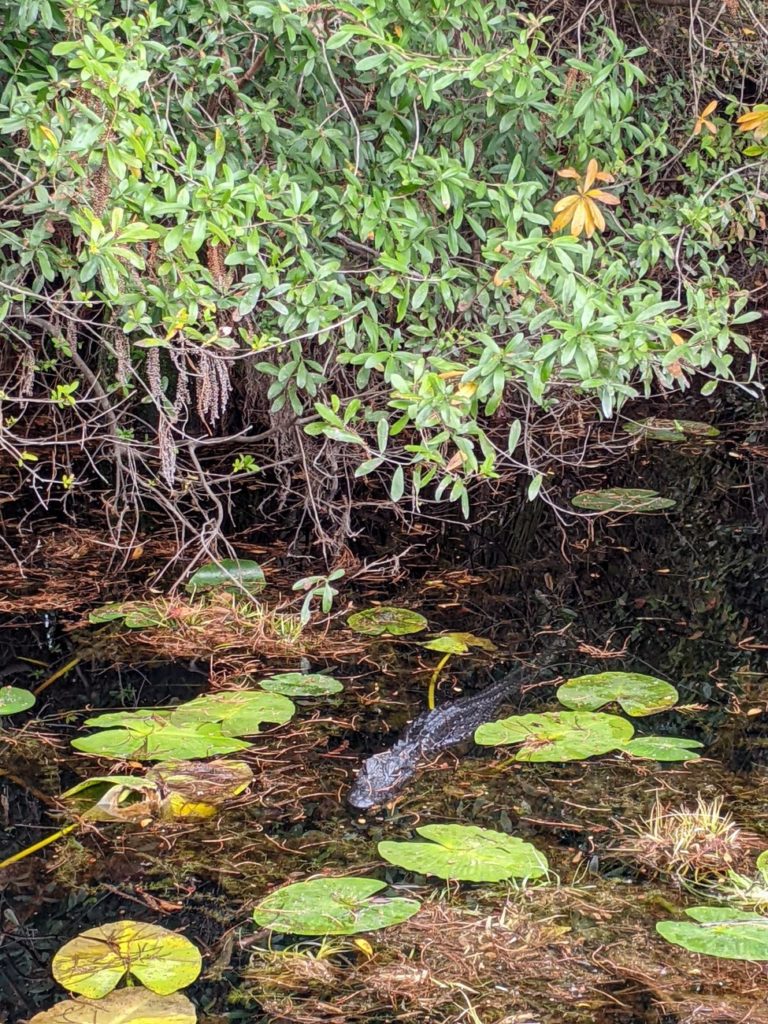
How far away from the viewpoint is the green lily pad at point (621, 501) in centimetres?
464

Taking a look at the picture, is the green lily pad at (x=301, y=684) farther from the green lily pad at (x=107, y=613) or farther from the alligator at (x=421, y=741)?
the green lily pad at (x=107, y=613)

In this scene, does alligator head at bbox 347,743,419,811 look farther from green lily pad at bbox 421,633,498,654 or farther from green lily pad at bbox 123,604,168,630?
green lily pad at bbox 123,604,168,630

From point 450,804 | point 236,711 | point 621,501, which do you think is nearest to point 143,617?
point 236,711

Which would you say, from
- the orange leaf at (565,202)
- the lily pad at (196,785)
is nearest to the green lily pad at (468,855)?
the lily pad at (196,785)

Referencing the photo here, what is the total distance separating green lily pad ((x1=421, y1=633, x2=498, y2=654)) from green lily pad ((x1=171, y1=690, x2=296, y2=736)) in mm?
574

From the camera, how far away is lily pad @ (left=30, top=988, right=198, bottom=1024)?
1925 millimetres

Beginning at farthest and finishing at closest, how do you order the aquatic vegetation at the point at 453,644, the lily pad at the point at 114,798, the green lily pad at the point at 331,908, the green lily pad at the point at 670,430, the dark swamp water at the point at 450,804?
the green lily pad at the point at 670,430
the aquatic vegetation at the point at 453,644
the lily pad at the point at 114,798
the green lily pad at the point at 331,908
the dark swamp water at the point at 450,804

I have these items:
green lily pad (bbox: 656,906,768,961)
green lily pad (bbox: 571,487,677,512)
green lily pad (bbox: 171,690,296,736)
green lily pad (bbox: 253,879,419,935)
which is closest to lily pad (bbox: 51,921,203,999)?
green lily pad (bbox: 253,879,419,935)

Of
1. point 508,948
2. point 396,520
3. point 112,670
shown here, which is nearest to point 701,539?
point 396,520

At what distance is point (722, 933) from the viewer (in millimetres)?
2105

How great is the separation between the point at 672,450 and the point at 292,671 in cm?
288

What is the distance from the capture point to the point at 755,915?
7.14ft

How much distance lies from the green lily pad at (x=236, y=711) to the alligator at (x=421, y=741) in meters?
0.31

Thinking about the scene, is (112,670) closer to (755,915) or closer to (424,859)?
(424,859)
